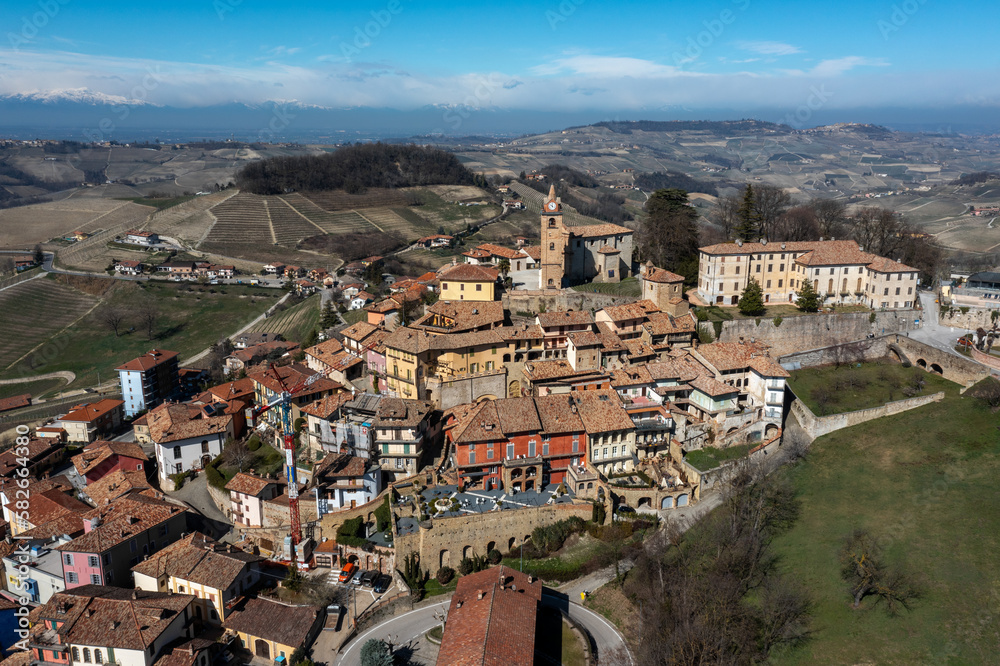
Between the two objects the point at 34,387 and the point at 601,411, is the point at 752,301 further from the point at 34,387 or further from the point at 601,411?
the point at 34,387

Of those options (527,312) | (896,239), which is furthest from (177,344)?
(896,239)

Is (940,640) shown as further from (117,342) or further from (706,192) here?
(706,192)

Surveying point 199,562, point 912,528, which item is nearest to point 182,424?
point 199,562

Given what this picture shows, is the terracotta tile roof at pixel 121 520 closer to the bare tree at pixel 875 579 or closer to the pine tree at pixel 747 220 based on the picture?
the bare tree at pixel 875 579

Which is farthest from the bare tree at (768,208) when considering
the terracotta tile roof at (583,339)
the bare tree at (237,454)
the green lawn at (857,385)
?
the bare tree at (237,454)

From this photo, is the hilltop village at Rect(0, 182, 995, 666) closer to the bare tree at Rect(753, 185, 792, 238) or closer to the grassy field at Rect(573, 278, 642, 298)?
the grassy field at Rect(573, 278, 642, 298)
